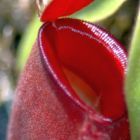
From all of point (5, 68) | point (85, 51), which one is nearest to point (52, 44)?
point (85, 51)

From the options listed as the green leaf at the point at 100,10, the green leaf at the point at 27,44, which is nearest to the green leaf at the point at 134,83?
the green leaf at the point at 100,10

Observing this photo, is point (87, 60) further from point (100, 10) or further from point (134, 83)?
point (134, 83)

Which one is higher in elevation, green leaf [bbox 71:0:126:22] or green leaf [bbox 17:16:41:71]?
green leaf [bbox 71:0:126:22]

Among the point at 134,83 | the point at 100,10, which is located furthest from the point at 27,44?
the point at 134,83

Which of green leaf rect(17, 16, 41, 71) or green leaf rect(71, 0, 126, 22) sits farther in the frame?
green leaf rect(17, 16, 41, 71)

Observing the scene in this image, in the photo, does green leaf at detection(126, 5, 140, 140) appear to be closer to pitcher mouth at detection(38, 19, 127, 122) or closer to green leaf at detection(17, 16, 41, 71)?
pitcher mouth at detection(38, 19, 127, 122)

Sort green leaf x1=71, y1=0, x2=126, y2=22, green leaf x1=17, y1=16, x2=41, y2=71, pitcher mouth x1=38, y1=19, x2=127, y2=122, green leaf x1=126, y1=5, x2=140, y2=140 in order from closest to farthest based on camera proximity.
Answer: green leaf x1=126, y1=5, x2=140, y2=140 → pitcher mouth x1=38, y1=19, x2=127, y2=122 → green leaf x1=71, y1=0, x2=126, y2=22 → green leaf x1=17, y1=16, x2=41, y2=71

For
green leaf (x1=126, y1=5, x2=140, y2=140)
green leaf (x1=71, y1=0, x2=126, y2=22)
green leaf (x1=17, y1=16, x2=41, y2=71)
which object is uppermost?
green leaf (x1=126, y1=5, x2=140, y2=140)

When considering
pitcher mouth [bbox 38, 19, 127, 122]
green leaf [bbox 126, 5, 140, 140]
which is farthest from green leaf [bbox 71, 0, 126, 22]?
green leaf [bbox 126, 5, 140, 140]
